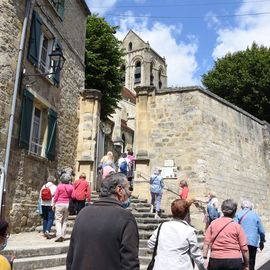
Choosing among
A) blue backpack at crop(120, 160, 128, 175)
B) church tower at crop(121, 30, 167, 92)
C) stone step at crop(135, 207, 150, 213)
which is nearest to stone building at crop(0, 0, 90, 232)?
blue backpack at crop(120, 160, 128, 175)

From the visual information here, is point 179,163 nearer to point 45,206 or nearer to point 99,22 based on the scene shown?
point 45,206

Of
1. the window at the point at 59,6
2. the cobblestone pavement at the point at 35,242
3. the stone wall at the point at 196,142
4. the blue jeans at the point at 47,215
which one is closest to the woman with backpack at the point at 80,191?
the blue jeans at the point at 47,215

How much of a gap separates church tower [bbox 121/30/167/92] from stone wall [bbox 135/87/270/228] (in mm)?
43452

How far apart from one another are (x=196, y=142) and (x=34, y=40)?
266 inches

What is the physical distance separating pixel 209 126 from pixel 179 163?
6.14ft

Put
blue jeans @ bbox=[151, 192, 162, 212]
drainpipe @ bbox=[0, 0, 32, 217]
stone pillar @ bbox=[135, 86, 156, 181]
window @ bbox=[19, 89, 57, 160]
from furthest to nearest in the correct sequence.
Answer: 1. stone pillar @ bbox=[135, 86, 156, 181]
2. blue jeans @ bbox=[151, 192, 162, 212]
3. window @ bbox=[19, 89, 57, 160]
4. drainpipe @ bbox=[0, 0, 32, 217]

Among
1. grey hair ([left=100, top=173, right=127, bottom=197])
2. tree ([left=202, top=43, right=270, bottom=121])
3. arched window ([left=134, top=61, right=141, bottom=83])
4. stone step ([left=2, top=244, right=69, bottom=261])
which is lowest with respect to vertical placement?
stone step ([left=2, top=244, right=69, bottom=261])

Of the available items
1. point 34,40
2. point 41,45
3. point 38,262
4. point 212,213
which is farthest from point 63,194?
point 41,45

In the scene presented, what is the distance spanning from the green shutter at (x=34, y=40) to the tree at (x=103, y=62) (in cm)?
895

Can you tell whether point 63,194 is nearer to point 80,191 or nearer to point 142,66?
point 80,191

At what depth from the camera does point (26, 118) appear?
32.4 feet

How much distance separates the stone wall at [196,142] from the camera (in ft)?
44.0

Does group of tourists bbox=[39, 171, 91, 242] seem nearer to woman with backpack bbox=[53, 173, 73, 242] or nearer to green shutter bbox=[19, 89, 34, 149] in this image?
woman with backpack bbox=[53, 173, 73, 242]

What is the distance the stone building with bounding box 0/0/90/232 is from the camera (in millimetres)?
9227
